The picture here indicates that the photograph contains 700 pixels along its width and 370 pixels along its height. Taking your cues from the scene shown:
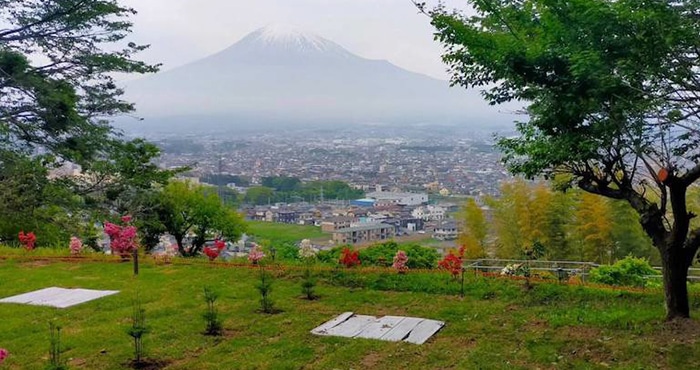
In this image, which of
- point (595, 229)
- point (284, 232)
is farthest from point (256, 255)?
point (284, 232)

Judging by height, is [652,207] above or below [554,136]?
below

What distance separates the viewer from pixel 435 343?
4.23 metres

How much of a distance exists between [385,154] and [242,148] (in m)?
11.7

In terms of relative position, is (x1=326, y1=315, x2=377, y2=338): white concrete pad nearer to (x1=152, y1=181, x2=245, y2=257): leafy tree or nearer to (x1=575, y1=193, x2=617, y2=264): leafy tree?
(x1=152, y1=181, x2=245, y2=257): leafy tree

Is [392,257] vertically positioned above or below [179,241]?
above

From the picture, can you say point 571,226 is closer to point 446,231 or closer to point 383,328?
point 446,231

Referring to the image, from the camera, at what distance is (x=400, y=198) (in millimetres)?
24797

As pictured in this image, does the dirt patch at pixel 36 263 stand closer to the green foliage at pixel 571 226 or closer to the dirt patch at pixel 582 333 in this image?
the dirt patch at pixel 582 333

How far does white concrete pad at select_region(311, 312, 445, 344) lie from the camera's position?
4406mm

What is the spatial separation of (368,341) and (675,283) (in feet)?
7.96

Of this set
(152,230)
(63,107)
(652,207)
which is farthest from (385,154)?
(652,207)

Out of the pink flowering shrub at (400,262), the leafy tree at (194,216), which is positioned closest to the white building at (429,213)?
the leafy tree at (194,216)

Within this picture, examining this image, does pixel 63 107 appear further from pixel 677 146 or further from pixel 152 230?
pixel 677 146

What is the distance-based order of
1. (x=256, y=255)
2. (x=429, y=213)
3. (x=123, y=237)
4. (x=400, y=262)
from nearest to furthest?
(x=400, y=262) → (x=123, y=237) → (x=256, y=255) → (x=429, y=213)
